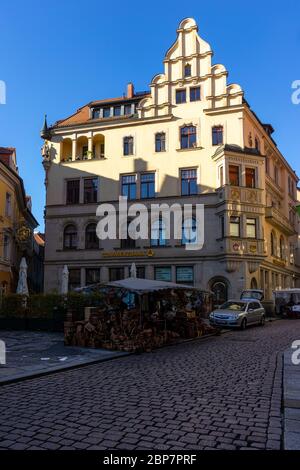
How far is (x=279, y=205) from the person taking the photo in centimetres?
4859

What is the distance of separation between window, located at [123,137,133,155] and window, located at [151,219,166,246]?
679 cm

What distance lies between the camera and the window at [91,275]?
38812mm

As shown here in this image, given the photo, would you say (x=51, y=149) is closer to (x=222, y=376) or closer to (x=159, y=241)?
(x=159, y=241)

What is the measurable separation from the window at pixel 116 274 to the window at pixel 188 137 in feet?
37.4

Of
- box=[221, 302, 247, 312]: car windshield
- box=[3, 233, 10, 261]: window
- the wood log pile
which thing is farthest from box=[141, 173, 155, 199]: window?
the wood log pile

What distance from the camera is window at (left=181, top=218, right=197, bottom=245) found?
36281 millimetres

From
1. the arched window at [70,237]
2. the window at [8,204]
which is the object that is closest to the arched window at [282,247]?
the arched window at [70,237]

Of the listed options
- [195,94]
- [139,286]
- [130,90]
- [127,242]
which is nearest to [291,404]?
[139,286]

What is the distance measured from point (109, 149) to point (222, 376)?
106 feet

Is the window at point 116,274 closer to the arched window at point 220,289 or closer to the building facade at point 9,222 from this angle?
the building facade at point 9,222

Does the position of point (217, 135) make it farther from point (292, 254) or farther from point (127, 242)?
point (292, 254)

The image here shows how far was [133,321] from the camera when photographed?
1583cm

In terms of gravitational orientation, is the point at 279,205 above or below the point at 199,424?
above
